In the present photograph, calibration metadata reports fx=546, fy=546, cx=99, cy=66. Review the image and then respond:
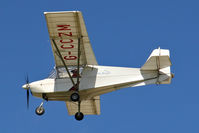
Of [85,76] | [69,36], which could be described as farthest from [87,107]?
[69,36]

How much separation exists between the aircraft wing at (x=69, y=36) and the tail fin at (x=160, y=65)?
253cm

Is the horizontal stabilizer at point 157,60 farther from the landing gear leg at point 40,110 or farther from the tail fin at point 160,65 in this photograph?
the landing gear leg at point 40,110

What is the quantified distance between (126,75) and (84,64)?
2039mm

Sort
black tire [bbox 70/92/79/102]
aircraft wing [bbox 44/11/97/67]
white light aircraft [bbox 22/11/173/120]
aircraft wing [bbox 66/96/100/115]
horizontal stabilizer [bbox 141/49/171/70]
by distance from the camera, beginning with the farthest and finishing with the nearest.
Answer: aircraft wing [bbox 66/96/100/115] → black tire [bbox 70/92/79/102] → white light aircraft [bbox 22/11/173/120] → horizontal stabilizer [bbox 141/49/171/70] → aircraft wing [bbox 44/11/97/67]

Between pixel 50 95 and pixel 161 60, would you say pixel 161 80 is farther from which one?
pixel 50 95

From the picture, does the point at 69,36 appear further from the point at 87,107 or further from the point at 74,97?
the point at 87,107

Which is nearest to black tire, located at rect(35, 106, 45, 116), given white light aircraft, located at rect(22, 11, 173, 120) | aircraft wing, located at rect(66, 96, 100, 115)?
white light aircraft, located at rect(22, 11, 173, 120)

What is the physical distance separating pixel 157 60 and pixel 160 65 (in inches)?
12.4

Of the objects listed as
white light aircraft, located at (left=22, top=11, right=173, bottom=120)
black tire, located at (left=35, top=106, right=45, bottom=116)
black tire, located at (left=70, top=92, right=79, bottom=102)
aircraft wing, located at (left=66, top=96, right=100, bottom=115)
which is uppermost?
white light aircraft, located at (left=22, top=11, right=173, bottom=120)

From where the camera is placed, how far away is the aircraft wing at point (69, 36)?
22922 mm

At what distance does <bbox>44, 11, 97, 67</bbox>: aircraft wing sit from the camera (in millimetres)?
22922

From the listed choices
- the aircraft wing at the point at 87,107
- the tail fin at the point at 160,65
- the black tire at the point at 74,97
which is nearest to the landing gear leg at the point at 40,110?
the black tire at the point at 74,97

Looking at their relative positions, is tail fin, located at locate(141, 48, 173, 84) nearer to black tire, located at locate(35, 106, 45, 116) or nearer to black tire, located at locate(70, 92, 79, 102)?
black tire, located at locate(70, 92, 79, 102)

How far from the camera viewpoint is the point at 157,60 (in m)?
24.7
